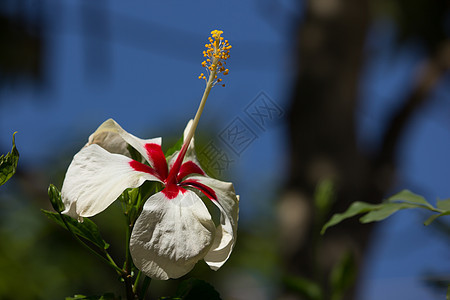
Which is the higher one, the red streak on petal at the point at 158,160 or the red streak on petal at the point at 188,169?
the red streak on petal at the point at 158,160

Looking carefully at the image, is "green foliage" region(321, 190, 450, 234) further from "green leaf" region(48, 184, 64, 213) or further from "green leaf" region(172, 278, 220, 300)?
"green leaf" region(48, 184, 64, 213)

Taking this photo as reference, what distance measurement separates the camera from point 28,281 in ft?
6.59

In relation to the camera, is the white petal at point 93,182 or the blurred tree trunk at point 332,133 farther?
the blurred tree trunk at point 332,133

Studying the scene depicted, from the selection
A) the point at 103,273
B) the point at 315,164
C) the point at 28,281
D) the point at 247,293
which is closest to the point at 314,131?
the point at 315,164

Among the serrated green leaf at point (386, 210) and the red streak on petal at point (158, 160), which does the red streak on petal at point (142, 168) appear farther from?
the serrated green leaf at point (386, 210)

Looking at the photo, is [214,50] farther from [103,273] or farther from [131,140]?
[103,273]

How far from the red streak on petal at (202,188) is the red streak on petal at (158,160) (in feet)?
0.08

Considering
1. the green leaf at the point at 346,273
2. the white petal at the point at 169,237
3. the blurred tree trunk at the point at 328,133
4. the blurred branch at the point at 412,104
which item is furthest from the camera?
the blurred branch at the point at 412,104

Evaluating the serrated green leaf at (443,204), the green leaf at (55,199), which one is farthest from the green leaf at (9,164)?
the serrated green leaf at (443,204)

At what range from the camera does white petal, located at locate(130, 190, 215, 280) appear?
0.38 m

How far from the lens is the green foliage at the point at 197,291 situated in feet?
1.41

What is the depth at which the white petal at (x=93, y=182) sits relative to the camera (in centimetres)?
40

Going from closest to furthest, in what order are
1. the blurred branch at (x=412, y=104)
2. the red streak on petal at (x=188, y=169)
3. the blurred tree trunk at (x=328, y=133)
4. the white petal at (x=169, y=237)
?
the white petal at (x=169, y=237) < the red streak on petal at (x=188, y=169) < the blurred tree trunk at (x=328, y=133) < the blurred branch at (x=412, y=104)

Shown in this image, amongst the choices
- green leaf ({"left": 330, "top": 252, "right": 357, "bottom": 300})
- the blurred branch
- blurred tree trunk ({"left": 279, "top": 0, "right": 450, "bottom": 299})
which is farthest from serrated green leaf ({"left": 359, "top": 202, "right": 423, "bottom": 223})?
the blurred branch
